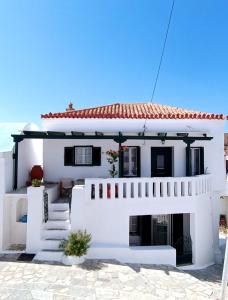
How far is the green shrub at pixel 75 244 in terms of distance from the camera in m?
8.94

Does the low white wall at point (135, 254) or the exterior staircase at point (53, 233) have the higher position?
the exterior staircase at point (53, 233)

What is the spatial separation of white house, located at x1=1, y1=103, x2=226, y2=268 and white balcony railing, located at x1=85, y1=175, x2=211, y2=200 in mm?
41

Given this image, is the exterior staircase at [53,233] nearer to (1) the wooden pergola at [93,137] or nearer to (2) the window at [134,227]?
(1) the wooden pergola at [93,137]

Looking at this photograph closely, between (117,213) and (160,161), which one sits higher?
(160,161)

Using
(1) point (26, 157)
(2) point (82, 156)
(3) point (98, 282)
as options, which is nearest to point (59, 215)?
(3) point (98, 282)

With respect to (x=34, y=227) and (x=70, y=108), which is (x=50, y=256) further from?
(x=70, y=108)

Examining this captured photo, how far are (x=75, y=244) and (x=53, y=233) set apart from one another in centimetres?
125

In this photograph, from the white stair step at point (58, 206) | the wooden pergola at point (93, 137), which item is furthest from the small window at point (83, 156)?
the white stair step at point (58, 206)

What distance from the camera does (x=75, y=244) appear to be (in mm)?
9031

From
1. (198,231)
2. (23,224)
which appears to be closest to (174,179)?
(198,231)

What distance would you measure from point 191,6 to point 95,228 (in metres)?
9.94

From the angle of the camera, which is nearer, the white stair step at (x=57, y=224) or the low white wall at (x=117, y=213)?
the low white wall at (x=117, y=213)

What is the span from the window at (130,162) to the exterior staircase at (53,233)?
14.4 ft

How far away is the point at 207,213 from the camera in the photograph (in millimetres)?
11719
